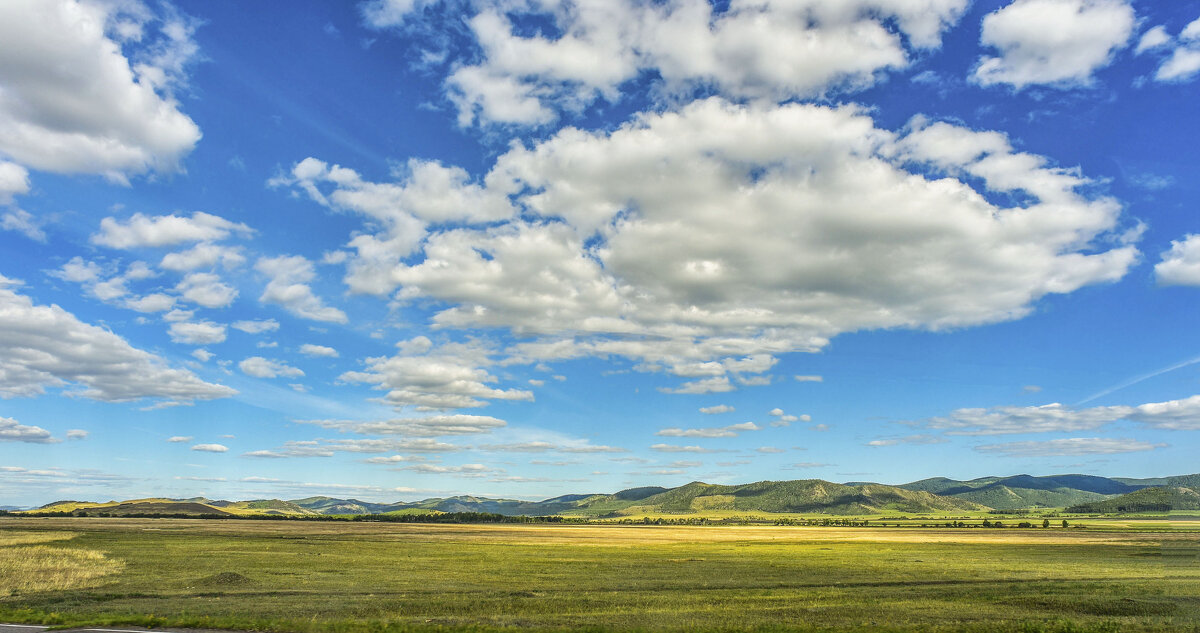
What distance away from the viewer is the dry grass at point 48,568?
45219 millimetres

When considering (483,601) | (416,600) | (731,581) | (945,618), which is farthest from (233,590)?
(945,618)

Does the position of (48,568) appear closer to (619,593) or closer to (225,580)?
(225,580)

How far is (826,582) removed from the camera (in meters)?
53.8

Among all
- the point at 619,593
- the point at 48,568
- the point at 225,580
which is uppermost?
the point at 48,568

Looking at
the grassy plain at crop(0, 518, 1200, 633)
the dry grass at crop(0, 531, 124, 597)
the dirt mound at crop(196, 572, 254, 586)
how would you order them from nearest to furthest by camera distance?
the grassy plain at crop(0, 518, 1200, 633)
the dry grass at crop(0, 531, 124, 597)
the dirt mound at crop(196, 572, 254, 586)

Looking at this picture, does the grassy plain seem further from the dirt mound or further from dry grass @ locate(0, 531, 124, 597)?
dry grass @ locate(0, 531, 124, 597)

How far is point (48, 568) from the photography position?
5712cm

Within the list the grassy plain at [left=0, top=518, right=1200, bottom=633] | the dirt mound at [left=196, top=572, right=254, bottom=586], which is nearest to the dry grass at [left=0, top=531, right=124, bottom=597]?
the grassy plain at [left=0, top=518, right=1200, bottom=633]

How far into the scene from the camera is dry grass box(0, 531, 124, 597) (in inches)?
1780

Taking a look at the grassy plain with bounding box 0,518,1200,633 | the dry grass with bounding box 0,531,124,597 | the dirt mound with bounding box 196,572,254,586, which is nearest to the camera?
the grassy plain with bounding box 0,518,1200,633

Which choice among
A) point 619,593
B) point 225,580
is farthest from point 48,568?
point 619,593

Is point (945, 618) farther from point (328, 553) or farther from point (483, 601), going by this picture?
point (328, 553)

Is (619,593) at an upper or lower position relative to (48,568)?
lower

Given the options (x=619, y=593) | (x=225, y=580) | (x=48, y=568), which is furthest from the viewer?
(x=48, y=568)
